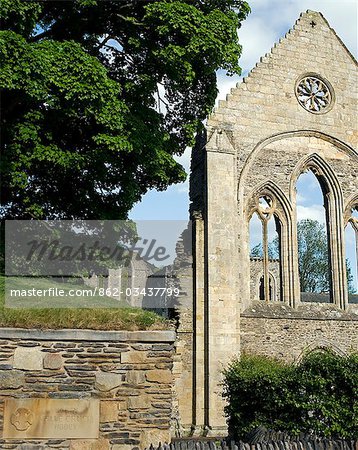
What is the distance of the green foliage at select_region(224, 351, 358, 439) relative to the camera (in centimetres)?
845

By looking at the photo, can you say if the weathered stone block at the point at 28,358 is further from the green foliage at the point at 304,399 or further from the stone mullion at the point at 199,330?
the stone mullion at the point at 199,330

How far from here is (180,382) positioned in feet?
46.5

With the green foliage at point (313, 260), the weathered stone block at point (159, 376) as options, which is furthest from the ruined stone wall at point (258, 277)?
the weathered stone block at point (159, 376)

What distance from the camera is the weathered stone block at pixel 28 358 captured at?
20.6 ft

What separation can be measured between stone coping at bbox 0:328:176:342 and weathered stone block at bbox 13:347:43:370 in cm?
14

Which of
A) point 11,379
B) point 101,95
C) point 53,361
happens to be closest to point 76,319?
point 53,361

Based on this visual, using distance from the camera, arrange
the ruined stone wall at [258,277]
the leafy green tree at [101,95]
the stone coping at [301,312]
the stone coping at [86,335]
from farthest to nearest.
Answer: the ruined stone wall at [258,277] → the stone coping at [301,312] → the leafy green tree at [101,95] → the stone coping at [86,335]

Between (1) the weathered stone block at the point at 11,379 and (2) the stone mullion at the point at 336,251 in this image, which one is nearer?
(1) the weathered stone block at the point at 11,379

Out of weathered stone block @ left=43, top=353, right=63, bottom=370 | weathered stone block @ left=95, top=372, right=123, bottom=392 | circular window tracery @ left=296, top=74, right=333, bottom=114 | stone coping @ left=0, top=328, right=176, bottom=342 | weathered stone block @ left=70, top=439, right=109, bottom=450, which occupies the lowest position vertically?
weathered stone block @ left=70, top=439, right=109, bottom=450

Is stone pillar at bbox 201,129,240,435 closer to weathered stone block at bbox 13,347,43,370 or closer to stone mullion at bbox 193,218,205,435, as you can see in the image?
stone mullion at bbox 193,218,205,435

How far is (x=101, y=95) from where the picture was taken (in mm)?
10281

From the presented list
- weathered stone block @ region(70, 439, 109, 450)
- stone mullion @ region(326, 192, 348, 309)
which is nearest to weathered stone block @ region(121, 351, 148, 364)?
weathered stone block @ region(70, 439, 109, 450)

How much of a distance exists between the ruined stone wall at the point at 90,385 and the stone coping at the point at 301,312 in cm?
883

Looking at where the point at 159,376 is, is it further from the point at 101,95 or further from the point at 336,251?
the point at 336,251
